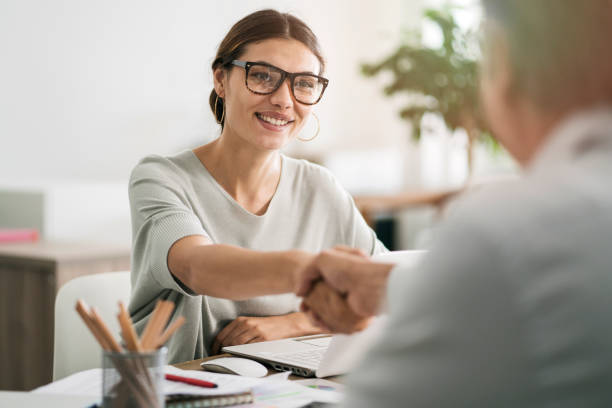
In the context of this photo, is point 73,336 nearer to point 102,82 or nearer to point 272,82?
point 272,82

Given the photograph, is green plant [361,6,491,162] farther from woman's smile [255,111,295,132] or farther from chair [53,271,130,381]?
chair [53,271,130,381]

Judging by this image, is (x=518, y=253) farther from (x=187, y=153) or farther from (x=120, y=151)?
(x=120, y=151)

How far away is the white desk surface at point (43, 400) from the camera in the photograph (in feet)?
3.17

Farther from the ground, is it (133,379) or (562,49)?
(562,49)

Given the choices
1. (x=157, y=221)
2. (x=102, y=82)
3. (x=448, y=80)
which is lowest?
(x=157, y=221)

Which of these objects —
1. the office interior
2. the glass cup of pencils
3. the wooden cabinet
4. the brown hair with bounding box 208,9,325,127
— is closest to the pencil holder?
the glass cup of pencils

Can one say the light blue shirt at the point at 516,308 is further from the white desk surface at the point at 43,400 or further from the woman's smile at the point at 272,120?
the woman's smile at the point at 272,120

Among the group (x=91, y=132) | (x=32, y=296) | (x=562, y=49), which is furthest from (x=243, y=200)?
(x=91, y=132)

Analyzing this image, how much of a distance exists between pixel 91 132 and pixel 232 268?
2.75 meters

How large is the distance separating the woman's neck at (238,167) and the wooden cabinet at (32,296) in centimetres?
97

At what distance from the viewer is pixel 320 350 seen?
1.35 metres

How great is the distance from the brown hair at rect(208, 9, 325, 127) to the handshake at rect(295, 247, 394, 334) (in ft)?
2.40

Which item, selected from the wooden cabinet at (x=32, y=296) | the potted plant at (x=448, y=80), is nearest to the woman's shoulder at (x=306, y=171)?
the wooden cabinet at (x=32, y=296)

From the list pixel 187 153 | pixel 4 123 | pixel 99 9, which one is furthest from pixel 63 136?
pixel 187 153
